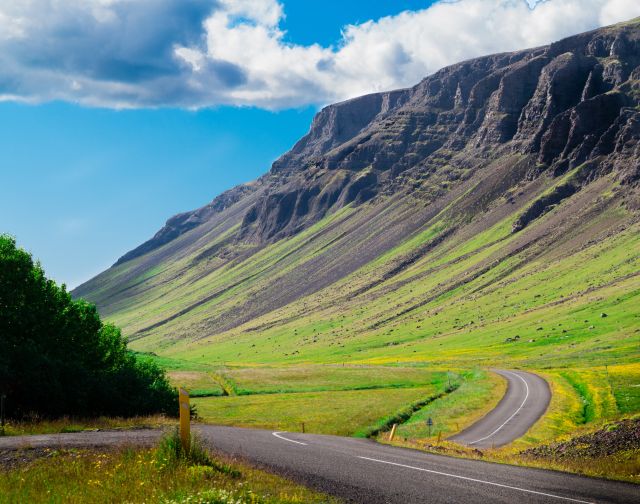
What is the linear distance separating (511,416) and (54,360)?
134ft

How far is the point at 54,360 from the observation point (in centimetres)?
3750

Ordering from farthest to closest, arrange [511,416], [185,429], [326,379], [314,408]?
1. [326,379]
2. [314,408]
3. [511,416]
4. [185,429]

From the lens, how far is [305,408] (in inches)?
2484

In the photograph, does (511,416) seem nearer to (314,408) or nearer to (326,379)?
(314,408)

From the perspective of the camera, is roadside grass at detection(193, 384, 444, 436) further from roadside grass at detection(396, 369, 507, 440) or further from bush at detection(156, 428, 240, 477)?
A: bush at detection(156, 428, 240, 477)

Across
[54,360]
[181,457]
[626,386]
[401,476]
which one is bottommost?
[626,386]

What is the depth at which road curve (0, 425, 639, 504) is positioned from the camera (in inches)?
552

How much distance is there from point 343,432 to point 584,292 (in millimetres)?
130074

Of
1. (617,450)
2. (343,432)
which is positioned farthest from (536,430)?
(617,450)

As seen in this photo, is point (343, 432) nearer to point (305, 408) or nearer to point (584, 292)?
point (305, 408)

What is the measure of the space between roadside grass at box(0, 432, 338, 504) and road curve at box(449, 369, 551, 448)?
31.6 m

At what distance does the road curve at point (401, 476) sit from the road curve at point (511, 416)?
25.7 metres

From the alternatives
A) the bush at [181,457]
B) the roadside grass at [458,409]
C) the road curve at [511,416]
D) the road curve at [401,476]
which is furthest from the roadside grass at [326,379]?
the bush at [181,457]

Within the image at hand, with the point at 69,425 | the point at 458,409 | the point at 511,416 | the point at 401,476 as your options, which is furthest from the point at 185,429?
the point at 458,409
